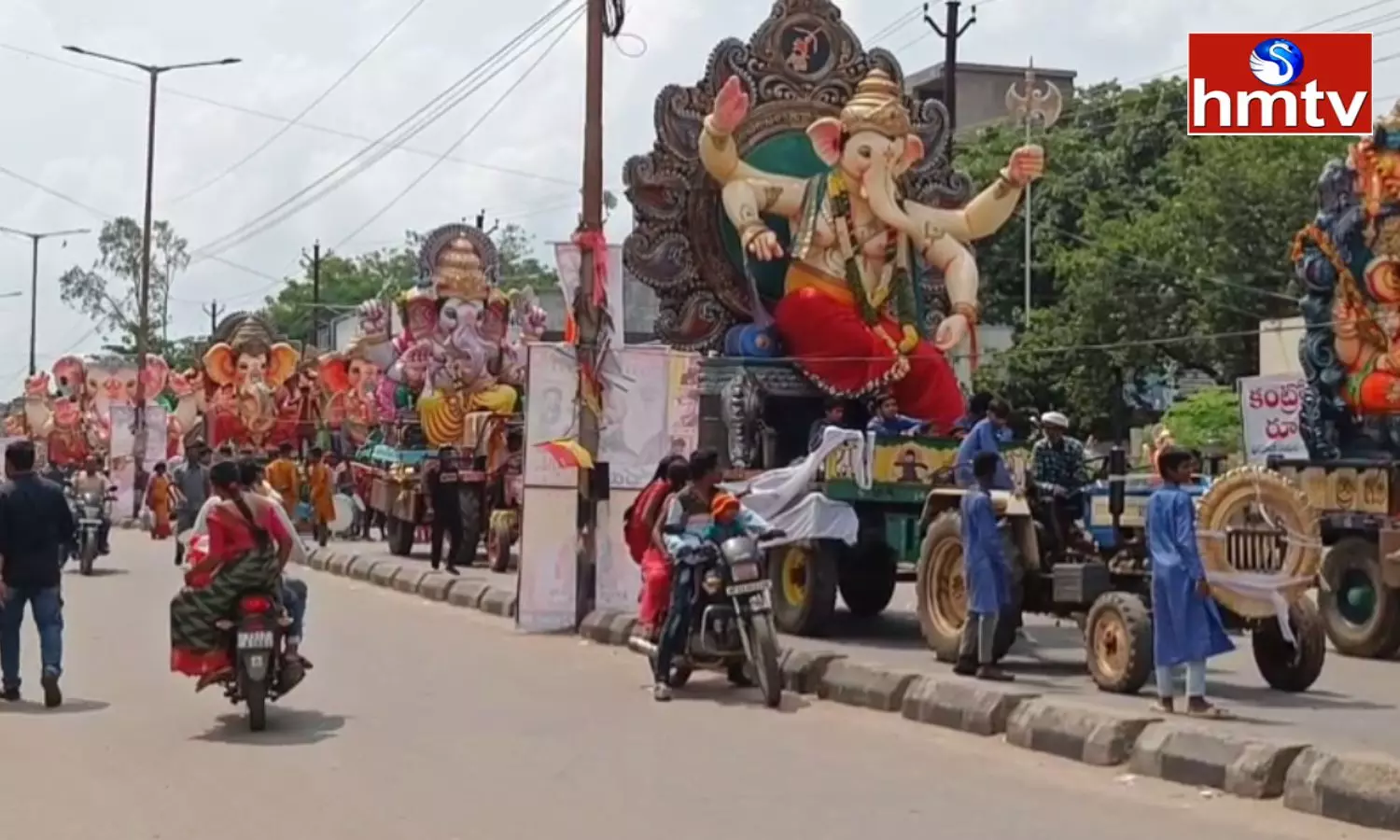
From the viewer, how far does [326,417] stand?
41375 millimetres

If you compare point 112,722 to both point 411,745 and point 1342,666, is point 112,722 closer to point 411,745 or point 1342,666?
point 411,745

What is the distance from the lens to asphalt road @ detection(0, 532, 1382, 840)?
8719mm

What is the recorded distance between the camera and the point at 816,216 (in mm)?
18172

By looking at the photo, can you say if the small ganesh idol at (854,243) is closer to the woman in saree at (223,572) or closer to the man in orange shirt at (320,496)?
the woman in saree at (223,572)

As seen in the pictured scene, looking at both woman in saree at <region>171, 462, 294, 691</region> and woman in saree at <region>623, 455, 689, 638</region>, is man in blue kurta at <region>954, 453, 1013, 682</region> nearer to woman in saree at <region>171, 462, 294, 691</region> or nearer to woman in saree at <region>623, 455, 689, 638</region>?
woman in saree at <region>623, 455, 689, 638</region>

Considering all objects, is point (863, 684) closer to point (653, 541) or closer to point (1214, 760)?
point (653, 541)

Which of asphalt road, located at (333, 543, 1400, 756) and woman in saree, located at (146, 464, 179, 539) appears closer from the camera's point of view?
asphalt road, located at (333, 543, 1400, 756)

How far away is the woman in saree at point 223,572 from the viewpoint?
453 inches

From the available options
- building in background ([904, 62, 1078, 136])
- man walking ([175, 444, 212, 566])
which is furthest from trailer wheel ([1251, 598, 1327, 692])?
building in background ([904, 62, 1078, 136])

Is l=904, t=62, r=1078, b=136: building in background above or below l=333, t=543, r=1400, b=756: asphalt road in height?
above

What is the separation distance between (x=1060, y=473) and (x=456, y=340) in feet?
56.9

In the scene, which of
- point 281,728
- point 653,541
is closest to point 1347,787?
point 653,541

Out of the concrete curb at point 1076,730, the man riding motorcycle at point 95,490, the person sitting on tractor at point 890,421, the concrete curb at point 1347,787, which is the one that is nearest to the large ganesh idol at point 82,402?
the man riding motorcycle at point 95,490

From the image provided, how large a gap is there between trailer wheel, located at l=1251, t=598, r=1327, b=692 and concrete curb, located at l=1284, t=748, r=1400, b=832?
319 cm
